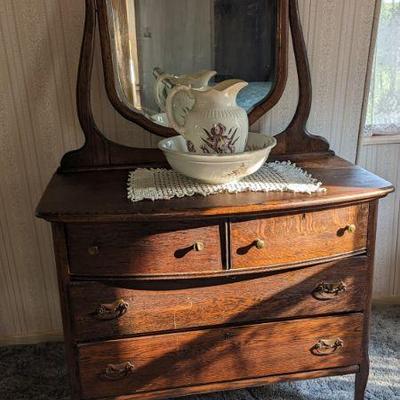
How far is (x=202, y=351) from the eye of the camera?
140 centimetres

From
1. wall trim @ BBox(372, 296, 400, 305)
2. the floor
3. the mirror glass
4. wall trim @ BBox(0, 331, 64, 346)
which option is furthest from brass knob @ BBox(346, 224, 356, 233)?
wall trim @ BBox(0, 331, 64, 346)

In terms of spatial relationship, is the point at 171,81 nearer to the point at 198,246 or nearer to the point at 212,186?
the point at 212,186

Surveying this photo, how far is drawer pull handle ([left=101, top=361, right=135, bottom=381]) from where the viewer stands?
54.2 inches

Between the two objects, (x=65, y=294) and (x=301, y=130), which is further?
(x=301, y=130)

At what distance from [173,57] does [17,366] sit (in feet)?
4.15

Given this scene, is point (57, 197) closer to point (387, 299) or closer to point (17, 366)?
point (17, 366)

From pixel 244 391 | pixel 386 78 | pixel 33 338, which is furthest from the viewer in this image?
pixel 33 338

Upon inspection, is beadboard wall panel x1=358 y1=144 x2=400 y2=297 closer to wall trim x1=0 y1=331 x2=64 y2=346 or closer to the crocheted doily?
the crocheted doily

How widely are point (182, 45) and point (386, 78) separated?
0.82 m

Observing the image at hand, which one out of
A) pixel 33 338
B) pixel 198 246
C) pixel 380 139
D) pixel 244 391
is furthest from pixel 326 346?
pixel 33 338

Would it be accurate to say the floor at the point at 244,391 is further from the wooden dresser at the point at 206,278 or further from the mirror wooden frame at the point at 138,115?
the mirror wooden frame at the point at 138,115

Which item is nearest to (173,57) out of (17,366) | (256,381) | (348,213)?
(348,213)

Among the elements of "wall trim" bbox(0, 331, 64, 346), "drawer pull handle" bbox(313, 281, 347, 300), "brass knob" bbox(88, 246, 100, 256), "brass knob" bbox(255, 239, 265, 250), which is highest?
"brass knob" bbox(88, 246, 100, 256)

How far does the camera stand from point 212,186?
1361 mm
